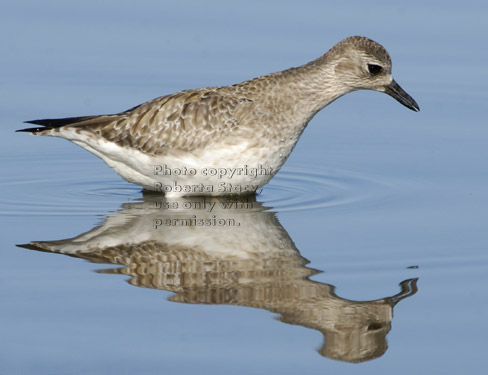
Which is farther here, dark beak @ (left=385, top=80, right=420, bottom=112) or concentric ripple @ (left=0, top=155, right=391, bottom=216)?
dark beak @ (left=385, top=80, right=420, bottom=112)

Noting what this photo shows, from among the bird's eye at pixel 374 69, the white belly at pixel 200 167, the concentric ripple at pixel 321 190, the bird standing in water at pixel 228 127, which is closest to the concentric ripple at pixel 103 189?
the concentric ripple at pixel 321 190

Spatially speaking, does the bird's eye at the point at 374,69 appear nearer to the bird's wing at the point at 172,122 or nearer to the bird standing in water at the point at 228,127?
the bird standing in water at the point at 228,127

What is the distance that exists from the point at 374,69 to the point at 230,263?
3815 mm

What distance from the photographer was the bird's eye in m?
12.9

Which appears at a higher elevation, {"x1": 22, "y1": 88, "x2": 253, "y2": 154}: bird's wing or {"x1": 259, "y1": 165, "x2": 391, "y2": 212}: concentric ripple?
{"x1": 22, "y1": 88, "x2": 253, "y2": 154}: bird's wing

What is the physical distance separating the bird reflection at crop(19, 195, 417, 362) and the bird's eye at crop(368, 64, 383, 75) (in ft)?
7.13

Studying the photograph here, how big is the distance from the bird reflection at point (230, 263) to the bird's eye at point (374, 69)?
217 centimetres

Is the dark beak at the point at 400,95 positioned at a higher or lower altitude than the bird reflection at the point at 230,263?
higher

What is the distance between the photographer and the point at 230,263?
408 inches

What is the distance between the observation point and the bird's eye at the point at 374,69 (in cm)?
1287

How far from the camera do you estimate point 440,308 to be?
9.28 meters

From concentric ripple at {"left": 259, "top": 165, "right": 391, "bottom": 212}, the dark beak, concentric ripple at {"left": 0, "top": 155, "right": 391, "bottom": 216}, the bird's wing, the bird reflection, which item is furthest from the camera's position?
the dark beak

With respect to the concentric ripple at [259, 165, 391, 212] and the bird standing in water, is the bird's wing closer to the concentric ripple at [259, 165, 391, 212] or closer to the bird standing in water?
the bird standing in water

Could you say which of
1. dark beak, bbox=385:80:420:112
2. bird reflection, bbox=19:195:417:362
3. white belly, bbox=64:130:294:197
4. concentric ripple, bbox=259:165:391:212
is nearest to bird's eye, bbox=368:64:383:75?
dark beak, bbox=385:80:420:112
